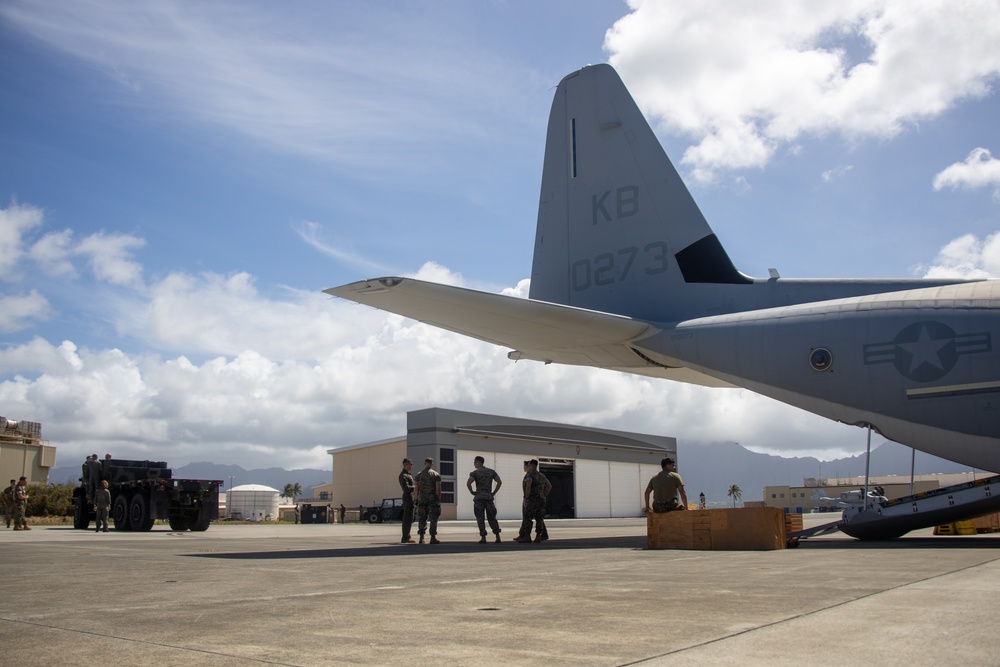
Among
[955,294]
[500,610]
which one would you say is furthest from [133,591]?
[955,294]

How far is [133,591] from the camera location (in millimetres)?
5957

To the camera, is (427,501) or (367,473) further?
(367,473)

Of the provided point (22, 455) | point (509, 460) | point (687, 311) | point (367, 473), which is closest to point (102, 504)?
point (687, 311)

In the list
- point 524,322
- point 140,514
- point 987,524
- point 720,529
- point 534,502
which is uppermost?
point 524,322

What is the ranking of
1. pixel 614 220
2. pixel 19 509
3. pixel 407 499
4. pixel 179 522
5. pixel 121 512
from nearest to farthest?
pixel 407 499 < pixel 614 220 < pixel 179 522 < pixel 121 512 < pixel 19 509

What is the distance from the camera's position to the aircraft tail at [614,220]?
55.1 feet

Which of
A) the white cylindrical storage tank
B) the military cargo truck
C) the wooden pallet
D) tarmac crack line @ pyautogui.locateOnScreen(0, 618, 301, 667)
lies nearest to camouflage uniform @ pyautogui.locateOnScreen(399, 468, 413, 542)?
the wooden pallet

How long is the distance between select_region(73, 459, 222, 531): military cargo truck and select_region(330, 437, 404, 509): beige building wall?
26.8 metres

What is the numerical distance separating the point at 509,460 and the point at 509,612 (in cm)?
4341

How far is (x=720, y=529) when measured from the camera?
35.1 feet

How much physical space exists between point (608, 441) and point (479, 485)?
43.6 m

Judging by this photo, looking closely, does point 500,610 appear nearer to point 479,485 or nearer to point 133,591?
point 133,591

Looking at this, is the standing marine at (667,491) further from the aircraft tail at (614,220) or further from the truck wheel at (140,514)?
the truck wheel at (140,514)

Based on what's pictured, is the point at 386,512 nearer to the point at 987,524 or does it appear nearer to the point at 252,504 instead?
the point at 252,504
